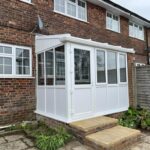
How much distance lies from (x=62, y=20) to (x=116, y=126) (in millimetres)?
5322

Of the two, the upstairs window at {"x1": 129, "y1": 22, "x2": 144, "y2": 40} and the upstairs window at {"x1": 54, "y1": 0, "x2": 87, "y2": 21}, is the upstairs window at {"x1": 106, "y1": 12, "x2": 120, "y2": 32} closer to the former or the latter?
the upstairs window at {"x1": 129, "y1": 22, "x2": 144, "y2": 40}

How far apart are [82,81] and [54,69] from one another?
3.38 ft

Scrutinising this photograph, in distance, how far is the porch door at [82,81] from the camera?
6465 mm

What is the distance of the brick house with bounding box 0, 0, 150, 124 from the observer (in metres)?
6.52

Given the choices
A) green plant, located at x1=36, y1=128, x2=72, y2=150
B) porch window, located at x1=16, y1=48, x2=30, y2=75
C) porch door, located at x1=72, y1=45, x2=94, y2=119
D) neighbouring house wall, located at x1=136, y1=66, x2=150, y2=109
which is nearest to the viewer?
green plant, located at x1=36, y1=128, x2=72, y2=150

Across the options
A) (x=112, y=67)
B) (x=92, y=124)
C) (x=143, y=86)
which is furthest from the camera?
(x=143, y=86)

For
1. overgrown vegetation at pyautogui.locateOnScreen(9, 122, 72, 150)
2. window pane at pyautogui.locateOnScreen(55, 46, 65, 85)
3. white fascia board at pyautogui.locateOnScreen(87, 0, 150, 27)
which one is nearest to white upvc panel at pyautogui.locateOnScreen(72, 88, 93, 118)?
window pane at pyautogui.locateOnScreen(55, 46, 65, 85)

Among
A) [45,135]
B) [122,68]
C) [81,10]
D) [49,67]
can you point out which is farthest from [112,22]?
[45,135]

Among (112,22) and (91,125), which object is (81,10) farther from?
(91,125)

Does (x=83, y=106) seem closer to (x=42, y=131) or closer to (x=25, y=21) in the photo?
(x=42, y=131)

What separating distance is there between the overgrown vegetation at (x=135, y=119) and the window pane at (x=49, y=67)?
117 inches

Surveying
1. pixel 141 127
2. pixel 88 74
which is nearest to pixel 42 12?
pixel 88 74

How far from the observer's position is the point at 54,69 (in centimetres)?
683

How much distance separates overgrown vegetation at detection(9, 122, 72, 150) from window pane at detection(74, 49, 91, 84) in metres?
1.72
